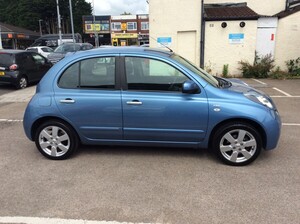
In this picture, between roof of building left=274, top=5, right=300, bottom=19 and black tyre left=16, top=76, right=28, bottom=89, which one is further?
roof of building left=274, top=5, right=300, bottom=19

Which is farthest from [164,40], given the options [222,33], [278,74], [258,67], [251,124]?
[251,124]

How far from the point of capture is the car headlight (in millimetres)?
4141

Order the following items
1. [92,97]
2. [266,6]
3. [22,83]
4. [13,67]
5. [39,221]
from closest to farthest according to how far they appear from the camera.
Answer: [39,221] → [92,97] → [13,67] → [22,83] → [266,6]

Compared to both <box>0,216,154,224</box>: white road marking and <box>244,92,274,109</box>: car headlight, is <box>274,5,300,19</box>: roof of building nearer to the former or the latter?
<box>244,92,274,109</box>: car headlight

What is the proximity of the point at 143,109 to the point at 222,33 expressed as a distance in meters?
10.3

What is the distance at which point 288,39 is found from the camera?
43.6ft

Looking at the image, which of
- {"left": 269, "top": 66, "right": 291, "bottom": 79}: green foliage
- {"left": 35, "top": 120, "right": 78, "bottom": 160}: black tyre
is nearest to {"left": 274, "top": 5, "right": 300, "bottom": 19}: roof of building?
{"left": 269, "top": 66, "right": 291, "bottom": 79}: green foliage

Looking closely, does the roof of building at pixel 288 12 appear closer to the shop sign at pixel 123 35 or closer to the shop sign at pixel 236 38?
the shop sign at pixel 236 38

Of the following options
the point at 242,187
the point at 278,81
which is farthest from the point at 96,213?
the point at 278,81

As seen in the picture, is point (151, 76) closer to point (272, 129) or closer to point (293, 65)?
point (272, 129)

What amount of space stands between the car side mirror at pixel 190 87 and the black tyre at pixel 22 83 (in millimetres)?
9368

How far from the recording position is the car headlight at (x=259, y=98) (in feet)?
13.6

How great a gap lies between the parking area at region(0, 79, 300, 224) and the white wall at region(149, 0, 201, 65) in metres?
8.97

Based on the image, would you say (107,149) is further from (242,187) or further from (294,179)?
(294,179)
